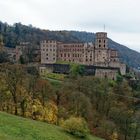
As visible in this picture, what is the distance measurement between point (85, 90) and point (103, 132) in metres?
21.4

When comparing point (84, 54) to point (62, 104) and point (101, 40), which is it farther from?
point (62, 104)

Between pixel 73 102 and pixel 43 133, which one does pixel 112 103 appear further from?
pixel 43 133

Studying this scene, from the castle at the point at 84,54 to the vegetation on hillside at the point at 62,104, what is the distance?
41092mm

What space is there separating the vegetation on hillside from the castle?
41.1 meters

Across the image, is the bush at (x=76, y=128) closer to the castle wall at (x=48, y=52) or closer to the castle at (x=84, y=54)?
the castle at (x=84, y=54)

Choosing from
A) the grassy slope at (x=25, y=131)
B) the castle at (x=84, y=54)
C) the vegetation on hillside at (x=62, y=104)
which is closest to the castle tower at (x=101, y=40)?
the castle at (x=84, y=54)

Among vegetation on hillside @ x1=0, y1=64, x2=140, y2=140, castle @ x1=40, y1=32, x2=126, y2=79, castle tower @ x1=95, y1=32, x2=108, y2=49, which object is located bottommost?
vegetation on hillside @ x1=0, y1=64, x2=140, y2=140

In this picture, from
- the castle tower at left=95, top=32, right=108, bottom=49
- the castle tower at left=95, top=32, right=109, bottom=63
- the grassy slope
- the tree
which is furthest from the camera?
the castle tower at left=95, top=32, right=108, bottom=49

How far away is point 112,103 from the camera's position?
266 ft

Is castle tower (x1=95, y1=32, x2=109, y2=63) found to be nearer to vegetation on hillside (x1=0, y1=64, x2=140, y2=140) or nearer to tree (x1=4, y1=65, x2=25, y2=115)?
vegetation on hillside (x1=0, y1=64, x2=140, y2=140)

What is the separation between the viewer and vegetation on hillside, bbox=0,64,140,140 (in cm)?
5653

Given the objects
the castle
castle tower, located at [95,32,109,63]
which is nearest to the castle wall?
the castle

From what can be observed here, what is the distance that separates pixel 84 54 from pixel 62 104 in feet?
190

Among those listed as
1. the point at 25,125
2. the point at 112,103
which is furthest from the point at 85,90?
the point at 25,125
